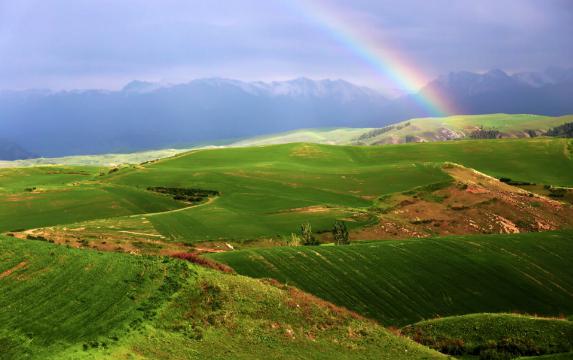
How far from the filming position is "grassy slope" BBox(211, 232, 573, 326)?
46.8m

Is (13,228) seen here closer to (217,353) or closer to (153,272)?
(153,272)

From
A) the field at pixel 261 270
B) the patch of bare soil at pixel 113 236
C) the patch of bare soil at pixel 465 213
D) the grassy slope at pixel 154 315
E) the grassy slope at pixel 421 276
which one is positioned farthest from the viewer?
the patch of bare soil at pixel 465 213

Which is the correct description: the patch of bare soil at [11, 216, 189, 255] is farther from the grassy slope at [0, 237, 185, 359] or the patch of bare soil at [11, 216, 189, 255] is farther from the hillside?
the grassy slope at [0, 237, 185, 359]

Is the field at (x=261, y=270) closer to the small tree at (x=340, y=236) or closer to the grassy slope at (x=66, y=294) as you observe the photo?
the grassy slope at (x=66, y=294)

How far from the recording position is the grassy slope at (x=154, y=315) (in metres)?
27.1

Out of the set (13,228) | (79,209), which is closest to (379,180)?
(79,209)

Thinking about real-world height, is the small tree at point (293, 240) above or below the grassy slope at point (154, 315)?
below

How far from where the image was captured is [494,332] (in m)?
36.2

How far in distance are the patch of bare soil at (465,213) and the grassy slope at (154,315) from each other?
53.0 meters

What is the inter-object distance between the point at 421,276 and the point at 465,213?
A: 54221 mm

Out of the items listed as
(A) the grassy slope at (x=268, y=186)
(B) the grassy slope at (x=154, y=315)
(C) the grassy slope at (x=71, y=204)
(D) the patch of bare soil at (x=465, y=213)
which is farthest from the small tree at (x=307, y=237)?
(C) the grassy slope at (x=71, y=204)

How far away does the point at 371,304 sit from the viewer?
4556 cm

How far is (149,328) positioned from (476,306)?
108 ft

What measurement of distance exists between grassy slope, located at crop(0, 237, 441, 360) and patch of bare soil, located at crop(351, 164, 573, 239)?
174 ft
